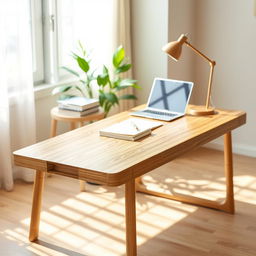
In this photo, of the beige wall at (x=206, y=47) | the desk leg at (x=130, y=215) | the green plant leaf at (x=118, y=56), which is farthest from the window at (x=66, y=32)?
the desk leg at (x=130, y=215)

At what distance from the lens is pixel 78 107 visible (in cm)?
418

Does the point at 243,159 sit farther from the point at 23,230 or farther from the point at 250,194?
the point at 23,230

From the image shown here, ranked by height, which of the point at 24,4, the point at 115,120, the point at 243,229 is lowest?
the point at 243,229

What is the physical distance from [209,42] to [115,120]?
162 centimetres

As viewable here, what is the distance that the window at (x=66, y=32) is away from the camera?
15.3 feet

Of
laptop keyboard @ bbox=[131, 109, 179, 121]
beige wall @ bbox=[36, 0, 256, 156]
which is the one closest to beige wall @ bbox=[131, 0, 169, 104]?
beige wall @ bbox=[36, 0, 256, 156]

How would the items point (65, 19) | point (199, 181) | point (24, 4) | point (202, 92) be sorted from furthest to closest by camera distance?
point (202, 92) < point (65, 19) < point (199, 181) < point (24, 4)

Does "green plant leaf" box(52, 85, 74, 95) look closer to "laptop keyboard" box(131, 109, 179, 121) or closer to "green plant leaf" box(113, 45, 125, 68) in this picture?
"green plant leaf" box(113, 45, 125, 68)

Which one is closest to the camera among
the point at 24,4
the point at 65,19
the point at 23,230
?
the point at 23,230

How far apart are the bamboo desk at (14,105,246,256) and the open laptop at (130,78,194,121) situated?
3.1 inches

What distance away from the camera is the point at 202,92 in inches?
206

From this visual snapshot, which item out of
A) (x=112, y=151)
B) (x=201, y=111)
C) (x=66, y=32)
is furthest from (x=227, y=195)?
(x=66, y=32)

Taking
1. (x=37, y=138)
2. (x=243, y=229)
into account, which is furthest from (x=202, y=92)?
(x=243, y=229)

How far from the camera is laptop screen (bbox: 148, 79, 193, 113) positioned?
381 cm
